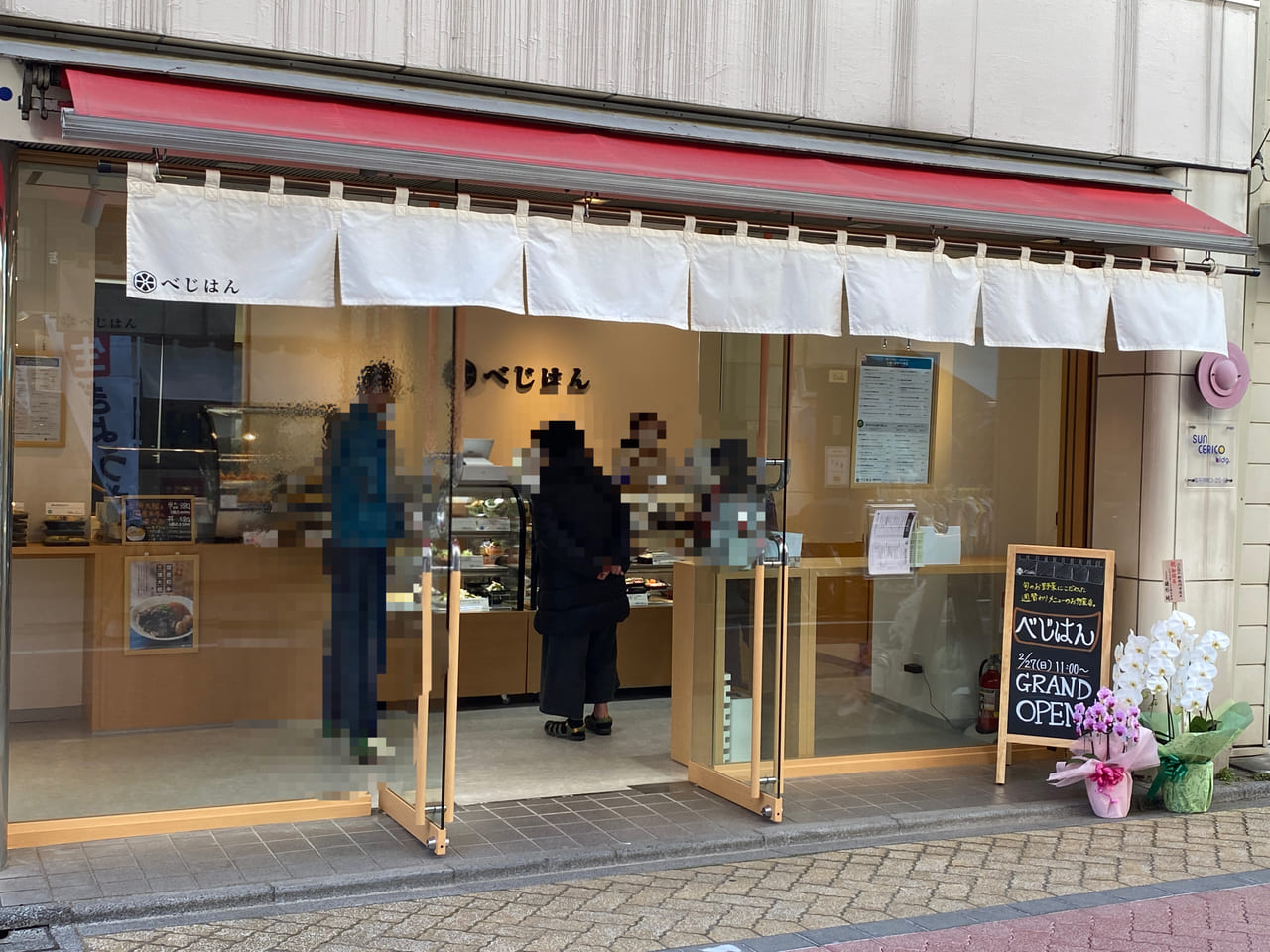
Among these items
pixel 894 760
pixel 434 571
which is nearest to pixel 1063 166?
pixel 894 760

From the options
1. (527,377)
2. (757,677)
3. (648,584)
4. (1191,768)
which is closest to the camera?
(757,677)

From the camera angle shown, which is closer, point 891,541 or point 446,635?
point 446,635

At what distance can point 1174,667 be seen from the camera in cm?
743

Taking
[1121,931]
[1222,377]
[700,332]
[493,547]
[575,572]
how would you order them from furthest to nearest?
1. [493,547]
2. [575,572]
3. [1222,377]
4. [700,332]
5. [1121,931]

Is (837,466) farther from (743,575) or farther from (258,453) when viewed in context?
(258,453)

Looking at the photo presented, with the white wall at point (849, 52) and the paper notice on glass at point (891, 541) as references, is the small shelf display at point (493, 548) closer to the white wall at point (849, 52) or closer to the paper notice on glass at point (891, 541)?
the paper notice on glass at point (891, 541)

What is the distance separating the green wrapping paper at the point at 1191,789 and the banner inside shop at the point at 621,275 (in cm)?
250

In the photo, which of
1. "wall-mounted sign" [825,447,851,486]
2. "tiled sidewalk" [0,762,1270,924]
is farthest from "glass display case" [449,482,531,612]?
"wall-mounted sign" [825,447,851,486]

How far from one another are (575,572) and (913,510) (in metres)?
2.27

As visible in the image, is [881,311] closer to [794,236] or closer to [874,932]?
[794,236]

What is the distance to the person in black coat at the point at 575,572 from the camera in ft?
Answer: 27.3

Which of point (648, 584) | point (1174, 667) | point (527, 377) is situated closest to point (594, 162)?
point (1174, 667)

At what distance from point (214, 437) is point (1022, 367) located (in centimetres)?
528

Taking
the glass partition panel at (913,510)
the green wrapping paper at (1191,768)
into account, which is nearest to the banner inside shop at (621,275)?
the glass partition panel at (913,510)
